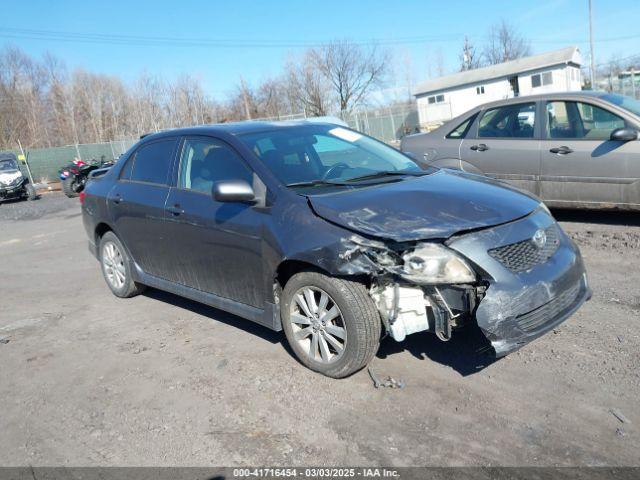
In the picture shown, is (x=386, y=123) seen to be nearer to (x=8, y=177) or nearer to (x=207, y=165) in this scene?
(x=8, y=177)

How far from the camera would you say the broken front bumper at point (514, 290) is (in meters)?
3.20

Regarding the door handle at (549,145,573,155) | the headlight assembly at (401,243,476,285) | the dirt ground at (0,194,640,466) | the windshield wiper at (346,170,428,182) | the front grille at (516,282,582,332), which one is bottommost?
the dirt ground at (0,194,640,466)

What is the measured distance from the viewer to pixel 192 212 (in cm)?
443

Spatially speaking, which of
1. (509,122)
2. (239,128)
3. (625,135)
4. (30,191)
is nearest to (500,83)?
(30,191)

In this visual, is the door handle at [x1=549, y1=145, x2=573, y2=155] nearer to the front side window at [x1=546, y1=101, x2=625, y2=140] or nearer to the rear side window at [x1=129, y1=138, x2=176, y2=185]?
the front side window at [x1=546, y1=101, x2=625, y2=140]

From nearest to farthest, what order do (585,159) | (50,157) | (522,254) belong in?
1. (522,254)
2. (585,159)
3. (50,157)

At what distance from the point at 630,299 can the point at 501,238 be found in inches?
76.7

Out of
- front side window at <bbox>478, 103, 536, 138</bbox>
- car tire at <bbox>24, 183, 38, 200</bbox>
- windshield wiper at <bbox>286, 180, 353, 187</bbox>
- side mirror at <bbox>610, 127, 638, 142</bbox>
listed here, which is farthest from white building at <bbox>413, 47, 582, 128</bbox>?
windshield wiper at <bbox>286, 180, 353, 187</bbox>

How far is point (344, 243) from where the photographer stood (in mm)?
3379

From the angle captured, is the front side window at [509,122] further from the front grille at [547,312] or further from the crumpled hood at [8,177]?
the crumpled hood at [8,177]

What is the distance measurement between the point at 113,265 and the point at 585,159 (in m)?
5.53

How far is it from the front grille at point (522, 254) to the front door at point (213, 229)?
1.59m

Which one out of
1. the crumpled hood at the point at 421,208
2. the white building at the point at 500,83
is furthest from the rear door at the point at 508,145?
the white building at the point at 500,83

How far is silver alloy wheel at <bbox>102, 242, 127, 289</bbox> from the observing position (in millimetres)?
5781
